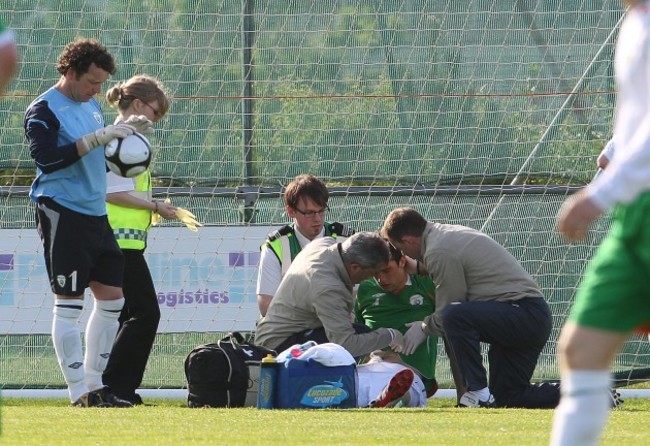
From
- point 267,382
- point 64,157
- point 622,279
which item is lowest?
point 267,382

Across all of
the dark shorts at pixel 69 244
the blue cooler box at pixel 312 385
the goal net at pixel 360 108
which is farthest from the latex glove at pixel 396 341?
the goal net at pixel 360 108

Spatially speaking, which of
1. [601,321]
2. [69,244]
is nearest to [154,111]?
[69,244]

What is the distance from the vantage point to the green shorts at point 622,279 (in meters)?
3.51

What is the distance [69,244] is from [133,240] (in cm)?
110

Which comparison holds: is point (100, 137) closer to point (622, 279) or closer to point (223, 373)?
point (223, 373)

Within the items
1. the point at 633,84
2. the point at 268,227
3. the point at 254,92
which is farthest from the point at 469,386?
the point at 633,84

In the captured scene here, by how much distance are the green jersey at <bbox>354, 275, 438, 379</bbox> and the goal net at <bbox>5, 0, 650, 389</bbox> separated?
1.78 metres

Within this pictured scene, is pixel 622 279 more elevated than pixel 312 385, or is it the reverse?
pixel 622 279

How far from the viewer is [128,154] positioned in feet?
24.9

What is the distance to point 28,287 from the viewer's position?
10.5 meters

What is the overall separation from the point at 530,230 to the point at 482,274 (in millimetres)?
2310

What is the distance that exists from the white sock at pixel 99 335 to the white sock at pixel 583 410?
4634mm

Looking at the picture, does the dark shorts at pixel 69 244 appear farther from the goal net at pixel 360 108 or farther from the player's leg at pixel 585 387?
the player's leg at pixel 585 387

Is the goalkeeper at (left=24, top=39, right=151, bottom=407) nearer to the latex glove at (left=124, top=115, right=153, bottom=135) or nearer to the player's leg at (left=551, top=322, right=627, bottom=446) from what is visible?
the latex glove at (left=124, top=115, right=153, bottom=135)
